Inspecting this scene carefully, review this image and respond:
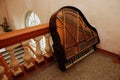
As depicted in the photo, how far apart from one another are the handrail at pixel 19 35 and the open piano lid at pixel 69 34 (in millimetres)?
142

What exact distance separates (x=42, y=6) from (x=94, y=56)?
7.09ft

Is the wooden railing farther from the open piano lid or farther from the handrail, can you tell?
the open piano lid

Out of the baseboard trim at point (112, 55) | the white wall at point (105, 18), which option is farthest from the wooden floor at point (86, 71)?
the white wall at point (105, 18)

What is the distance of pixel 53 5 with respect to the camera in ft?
9.64

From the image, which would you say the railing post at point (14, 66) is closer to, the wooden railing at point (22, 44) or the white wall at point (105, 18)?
the wooden railing at point (22, 44)

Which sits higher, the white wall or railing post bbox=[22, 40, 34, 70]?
the white wall

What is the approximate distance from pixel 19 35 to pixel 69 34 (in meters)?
0.63

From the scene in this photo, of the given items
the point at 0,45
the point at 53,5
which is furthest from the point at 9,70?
the point at 53,5

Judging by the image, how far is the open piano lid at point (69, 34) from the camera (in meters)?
1.44

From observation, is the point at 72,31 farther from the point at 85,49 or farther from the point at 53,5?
the point at 53,5

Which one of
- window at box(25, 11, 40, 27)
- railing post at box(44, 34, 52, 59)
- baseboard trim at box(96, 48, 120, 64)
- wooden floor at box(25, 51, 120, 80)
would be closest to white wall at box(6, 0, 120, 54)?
baseboard trim at box(96, 48, 120, 64)

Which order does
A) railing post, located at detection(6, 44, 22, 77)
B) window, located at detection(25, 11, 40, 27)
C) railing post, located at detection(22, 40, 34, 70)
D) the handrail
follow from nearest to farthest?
1. the handrail
2. railing post, located at detection(6, 44, 22, 77)
3. railing post, located at detection(22, 40, 34, 70)
4. window, located at detection(25, 11, 40, 27)

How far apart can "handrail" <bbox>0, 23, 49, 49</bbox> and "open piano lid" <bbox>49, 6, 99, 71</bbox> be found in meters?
0.14

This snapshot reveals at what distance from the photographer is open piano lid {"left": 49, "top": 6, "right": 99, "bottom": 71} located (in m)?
1.44
